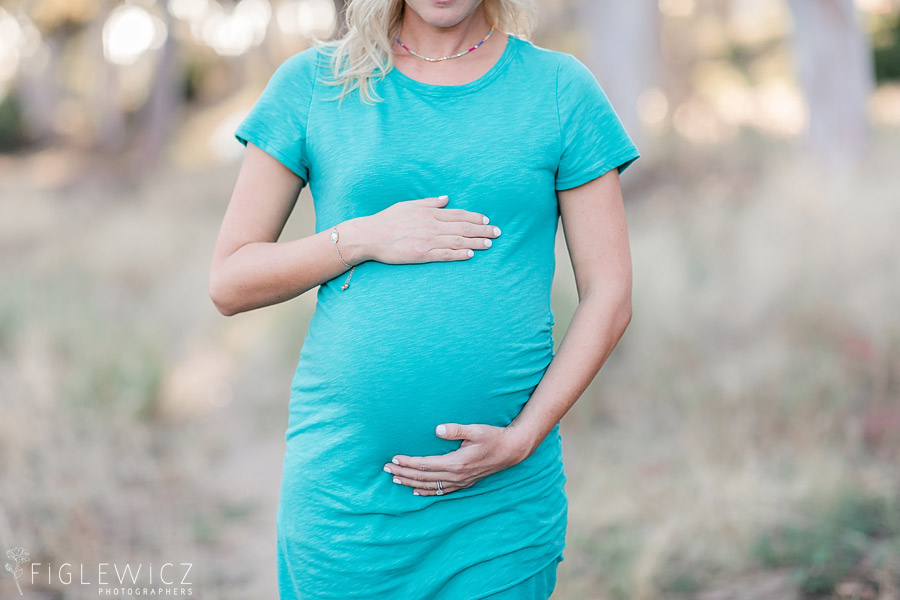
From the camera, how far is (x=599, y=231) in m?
1.75

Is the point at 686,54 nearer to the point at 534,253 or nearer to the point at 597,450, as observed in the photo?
the point at 597,450

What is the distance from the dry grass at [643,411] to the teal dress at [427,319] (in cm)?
179

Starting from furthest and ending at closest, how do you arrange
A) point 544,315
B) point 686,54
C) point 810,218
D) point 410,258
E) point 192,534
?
1. point 686,54
2. point 810,218
3. point 192,534
4. point 544,315
5. point 410,258

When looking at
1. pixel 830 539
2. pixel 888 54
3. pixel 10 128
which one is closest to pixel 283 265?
pixel 830 539

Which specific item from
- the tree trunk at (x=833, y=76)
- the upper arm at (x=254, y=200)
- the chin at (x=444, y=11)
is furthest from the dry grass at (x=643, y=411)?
the chin at (x=444, y=11)

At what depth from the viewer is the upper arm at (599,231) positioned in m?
1.73

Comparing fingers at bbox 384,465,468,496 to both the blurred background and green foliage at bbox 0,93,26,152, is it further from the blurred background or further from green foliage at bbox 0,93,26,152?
green foliage at bbox 0,93,26,152

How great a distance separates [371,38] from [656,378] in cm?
351

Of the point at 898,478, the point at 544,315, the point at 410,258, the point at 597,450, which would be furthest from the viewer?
the point at 597,450

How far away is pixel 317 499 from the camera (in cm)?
171

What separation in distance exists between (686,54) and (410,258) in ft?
51.3

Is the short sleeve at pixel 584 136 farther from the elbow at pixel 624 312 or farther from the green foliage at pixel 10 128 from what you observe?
the green foliage at pixel 10 128

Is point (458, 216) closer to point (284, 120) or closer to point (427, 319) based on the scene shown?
point (427, 319)

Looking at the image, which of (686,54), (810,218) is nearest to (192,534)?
(810,218)
